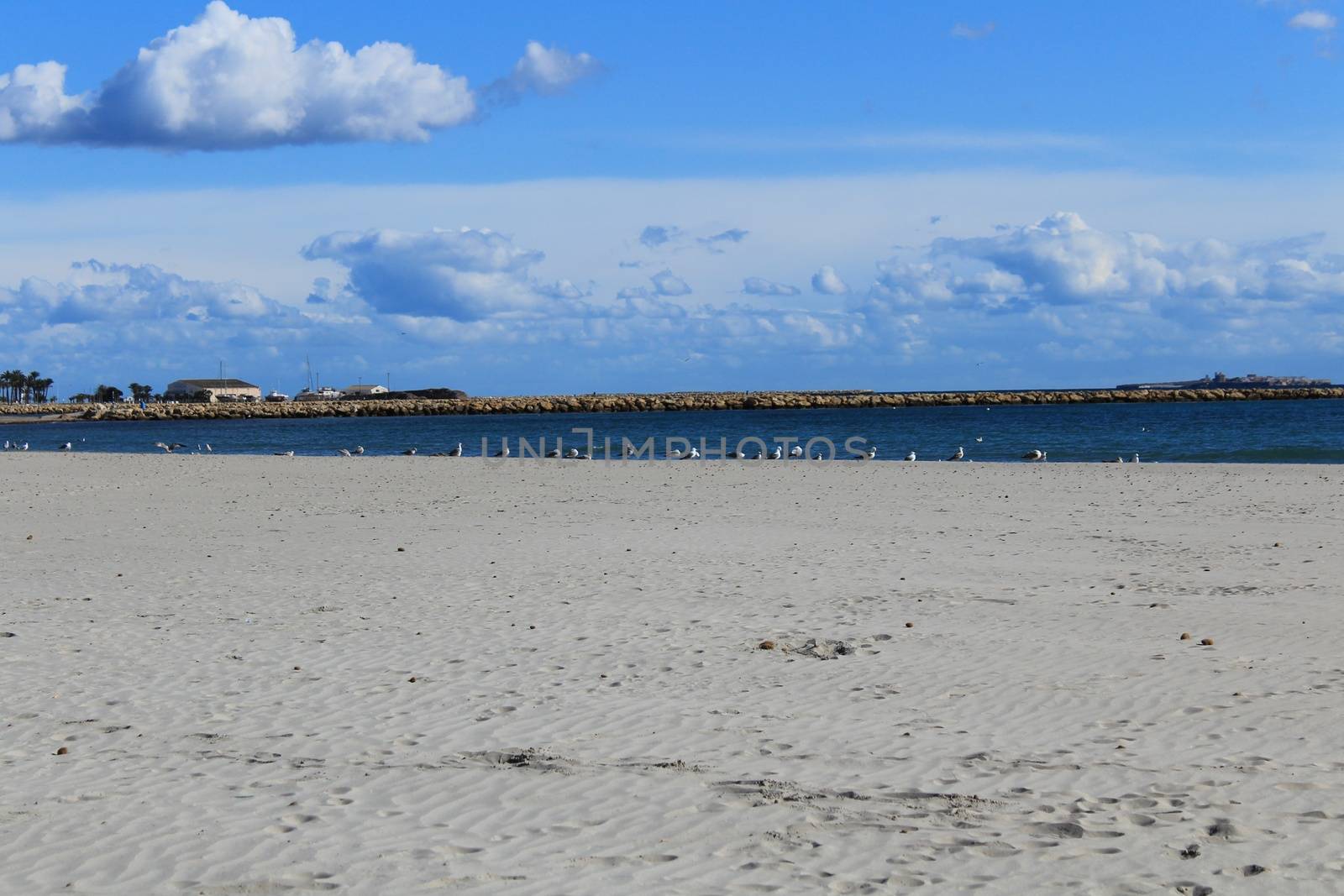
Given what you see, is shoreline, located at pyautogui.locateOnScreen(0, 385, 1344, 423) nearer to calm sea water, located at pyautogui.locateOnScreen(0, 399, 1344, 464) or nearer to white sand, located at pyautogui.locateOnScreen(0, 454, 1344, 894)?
calm sea water, located at pyautogui.locateOnScreen(0, 399, 1344, 464)

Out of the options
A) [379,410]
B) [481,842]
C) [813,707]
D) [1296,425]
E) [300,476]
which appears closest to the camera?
[481,842]

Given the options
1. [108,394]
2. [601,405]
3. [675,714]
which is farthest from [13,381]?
[675,714]

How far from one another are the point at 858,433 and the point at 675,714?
187 ft

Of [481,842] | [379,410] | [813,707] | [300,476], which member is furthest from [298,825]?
[379,410]

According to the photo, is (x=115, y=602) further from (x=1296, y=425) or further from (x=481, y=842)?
(x=1296, y=425)

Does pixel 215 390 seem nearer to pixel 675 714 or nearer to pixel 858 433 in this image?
pixel 858 433

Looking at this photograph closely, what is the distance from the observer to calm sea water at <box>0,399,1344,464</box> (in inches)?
1624

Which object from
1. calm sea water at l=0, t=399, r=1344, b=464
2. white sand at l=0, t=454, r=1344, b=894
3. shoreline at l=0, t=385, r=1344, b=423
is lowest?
white sand at l=0, t=454, r=1344, b=894

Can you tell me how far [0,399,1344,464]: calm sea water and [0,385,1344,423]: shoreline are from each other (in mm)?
7948

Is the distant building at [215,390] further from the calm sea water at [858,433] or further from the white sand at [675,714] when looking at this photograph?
the white sand at [675,714]

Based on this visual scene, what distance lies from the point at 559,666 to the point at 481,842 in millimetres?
3101

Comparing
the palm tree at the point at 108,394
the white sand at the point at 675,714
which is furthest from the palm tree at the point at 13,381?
the white sand at the point at 675,714

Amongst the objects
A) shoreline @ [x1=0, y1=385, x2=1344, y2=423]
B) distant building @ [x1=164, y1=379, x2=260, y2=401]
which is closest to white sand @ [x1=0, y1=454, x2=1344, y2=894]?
shoreline @ [x1=0, y1=385, x2=1344, y2=423]

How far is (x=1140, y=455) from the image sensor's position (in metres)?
37.1
